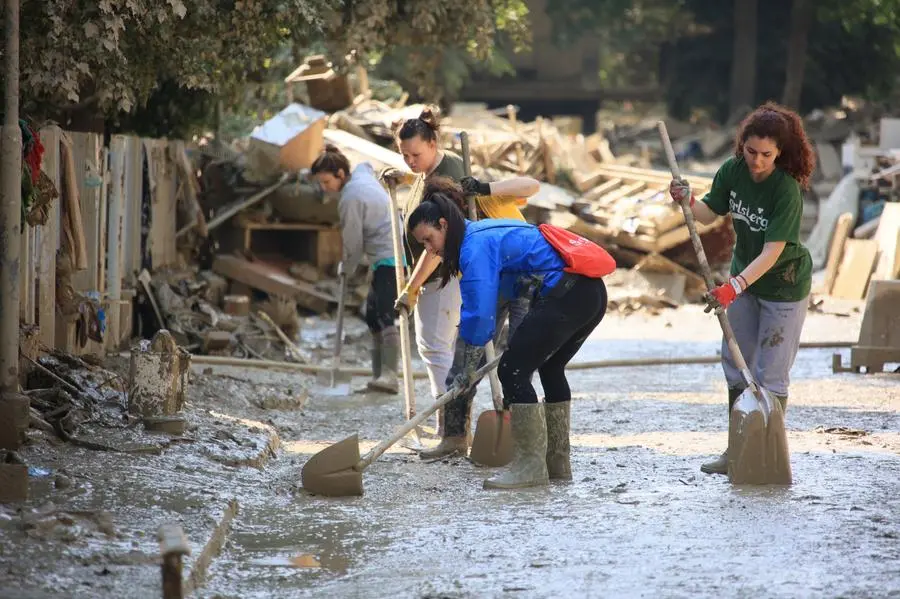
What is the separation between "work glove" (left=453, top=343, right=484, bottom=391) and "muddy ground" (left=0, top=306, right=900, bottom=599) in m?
0.51

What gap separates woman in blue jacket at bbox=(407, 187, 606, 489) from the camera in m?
6.31

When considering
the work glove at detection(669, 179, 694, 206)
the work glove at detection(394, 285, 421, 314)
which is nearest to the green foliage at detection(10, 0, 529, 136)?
the work glove at detection(394, 285, 421, 314)

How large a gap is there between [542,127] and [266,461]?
12254 mm

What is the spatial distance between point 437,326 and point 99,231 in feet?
11.9

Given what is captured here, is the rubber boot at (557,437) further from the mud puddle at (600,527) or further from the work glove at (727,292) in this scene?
the work glove at (727,292)

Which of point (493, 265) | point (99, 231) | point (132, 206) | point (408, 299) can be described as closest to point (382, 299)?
point (99, 231)

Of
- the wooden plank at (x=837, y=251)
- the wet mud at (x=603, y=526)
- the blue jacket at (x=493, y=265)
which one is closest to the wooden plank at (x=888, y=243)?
the wooden plank at (x=837, y=251)

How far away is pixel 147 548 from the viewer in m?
5.19

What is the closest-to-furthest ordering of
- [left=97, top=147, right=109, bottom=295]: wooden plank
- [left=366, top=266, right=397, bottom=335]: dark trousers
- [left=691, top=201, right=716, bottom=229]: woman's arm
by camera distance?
[left=691, top=201, right=716, bottom=229]: woman's arm → [left=366, top=266, right=397, bottom=335]: dark trousers → [left=97, top=147, right=109, bottom=295]: wooden plank

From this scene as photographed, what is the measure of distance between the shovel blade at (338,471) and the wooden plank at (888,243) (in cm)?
1023

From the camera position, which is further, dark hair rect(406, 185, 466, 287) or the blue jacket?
dark hair rect(406, 185, 466, 287)

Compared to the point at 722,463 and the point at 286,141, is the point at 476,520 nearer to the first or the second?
the point at 722,463

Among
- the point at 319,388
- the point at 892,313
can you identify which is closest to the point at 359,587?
the point at 319,388

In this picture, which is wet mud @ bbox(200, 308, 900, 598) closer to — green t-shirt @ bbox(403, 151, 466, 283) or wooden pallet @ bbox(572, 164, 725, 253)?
green t-shirt @ bbox(403, 151, 466, 283)
